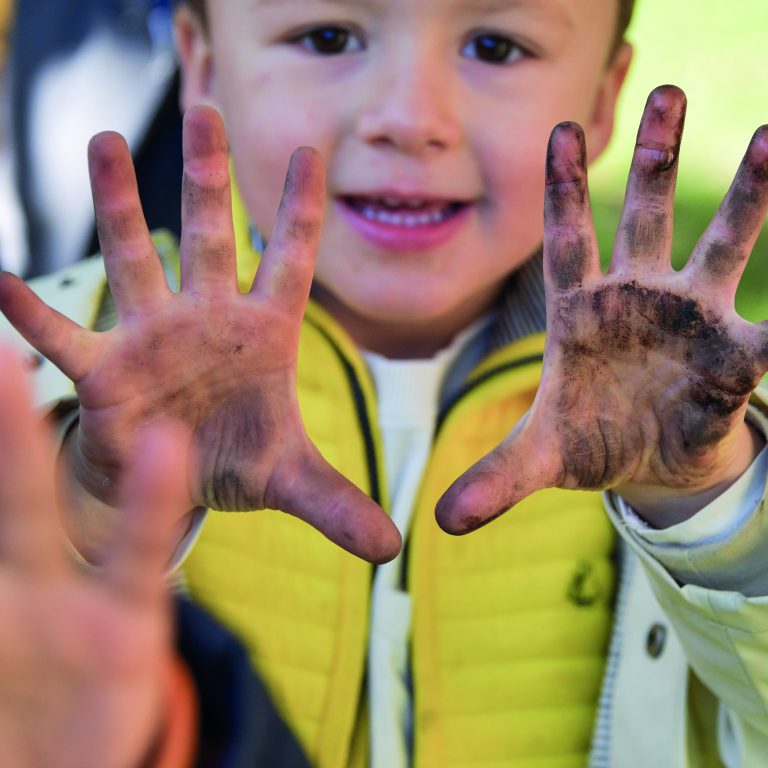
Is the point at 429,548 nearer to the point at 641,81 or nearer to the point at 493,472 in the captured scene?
the point at 493,472

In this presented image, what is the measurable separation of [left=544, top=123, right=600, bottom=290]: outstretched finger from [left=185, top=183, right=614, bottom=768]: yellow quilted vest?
28 centimetres

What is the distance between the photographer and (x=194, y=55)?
1139mm

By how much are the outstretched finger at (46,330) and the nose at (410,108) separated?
34cm

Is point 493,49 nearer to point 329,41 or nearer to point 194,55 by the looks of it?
point 329,41

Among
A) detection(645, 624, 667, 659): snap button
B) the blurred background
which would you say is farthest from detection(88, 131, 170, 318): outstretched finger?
the blurred background

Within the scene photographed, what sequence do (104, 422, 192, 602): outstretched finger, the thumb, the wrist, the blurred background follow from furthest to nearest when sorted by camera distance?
the blurred background, the wrist, the thumb, (104, 422, 192, 602): outstretched finger

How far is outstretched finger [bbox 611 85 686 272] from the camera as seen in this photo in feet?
2.35

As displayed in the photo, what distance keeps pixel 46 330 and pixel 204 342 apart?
105 mm

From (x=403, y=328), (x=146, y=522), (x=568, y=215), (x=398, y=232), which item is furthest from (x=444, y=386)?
(x=146, y=522)

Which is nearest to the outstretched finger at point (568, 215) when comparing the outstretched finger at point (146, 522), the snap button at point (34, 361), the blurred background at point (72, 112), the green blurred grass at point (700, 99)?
the outstretched finger at point (146, 522)

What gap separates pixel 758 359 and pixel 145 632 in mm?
439

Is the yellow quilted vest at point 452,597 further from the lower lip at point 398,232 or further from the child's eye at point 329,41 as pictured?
the child's eye at point 329,41

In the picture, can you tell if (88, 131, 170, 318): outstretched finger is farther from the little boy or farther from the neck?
the neck

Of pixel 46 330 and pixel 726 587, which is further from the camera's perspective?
pixel 726 587
